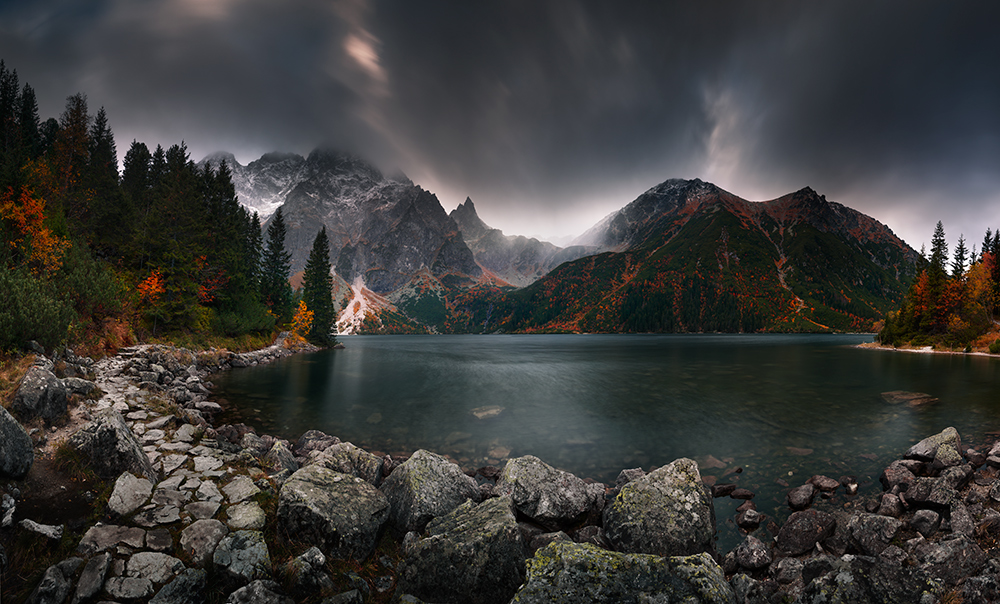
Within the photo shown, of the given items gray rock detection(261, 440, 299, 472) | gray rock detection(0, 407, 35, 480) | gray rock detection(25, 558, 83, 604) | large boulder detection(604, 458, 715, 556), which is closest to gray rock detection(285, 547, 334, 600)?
gray rock detection(25, 558, 83, 604)

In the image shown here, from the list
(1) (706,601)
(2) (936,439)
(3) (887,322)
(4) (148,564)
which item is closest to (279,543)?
(4) (148,564)

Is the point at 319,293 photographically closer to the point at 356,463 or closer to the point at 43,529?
the point at 356,463

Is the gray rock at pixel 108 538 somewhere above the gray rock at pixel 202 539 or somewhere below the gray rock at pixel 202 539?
above

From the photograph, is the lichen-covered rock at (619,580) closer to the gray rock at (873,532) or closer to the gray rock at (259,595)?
the gray rock at (259,595)

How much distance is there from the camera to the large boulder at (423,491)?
9.41 metres

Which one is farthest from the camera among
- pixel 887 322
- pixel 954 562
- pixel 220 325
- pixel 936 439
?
pixel 887 322

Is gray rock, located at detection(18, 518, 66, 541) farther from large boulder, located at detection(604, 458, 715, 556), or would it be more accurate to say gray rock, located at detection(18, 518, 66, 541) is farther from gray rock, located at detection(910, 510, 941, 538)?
gray rock, located at detection(910, 510, 941, 538)

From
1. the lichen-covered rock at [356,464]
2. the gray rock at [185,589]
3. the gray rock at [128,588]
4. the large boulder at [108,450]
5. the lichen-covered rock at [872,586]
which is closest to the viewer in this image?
the gray rock at [128,588]

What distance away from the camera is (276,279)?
77125mm

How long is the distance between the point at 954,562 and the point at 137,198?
93854mm

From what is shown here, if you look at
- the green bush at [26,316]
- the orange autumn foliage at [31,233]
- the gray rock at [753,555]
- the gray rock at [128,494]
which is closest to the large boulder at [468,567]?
the gray rock at [128,494]

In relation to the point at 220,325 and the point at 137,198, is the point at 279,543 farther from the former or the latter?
the point at 137,198

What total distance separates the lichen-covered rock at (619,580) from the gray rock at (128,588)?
18.7 ft

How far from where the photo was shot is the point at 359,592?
636cm
